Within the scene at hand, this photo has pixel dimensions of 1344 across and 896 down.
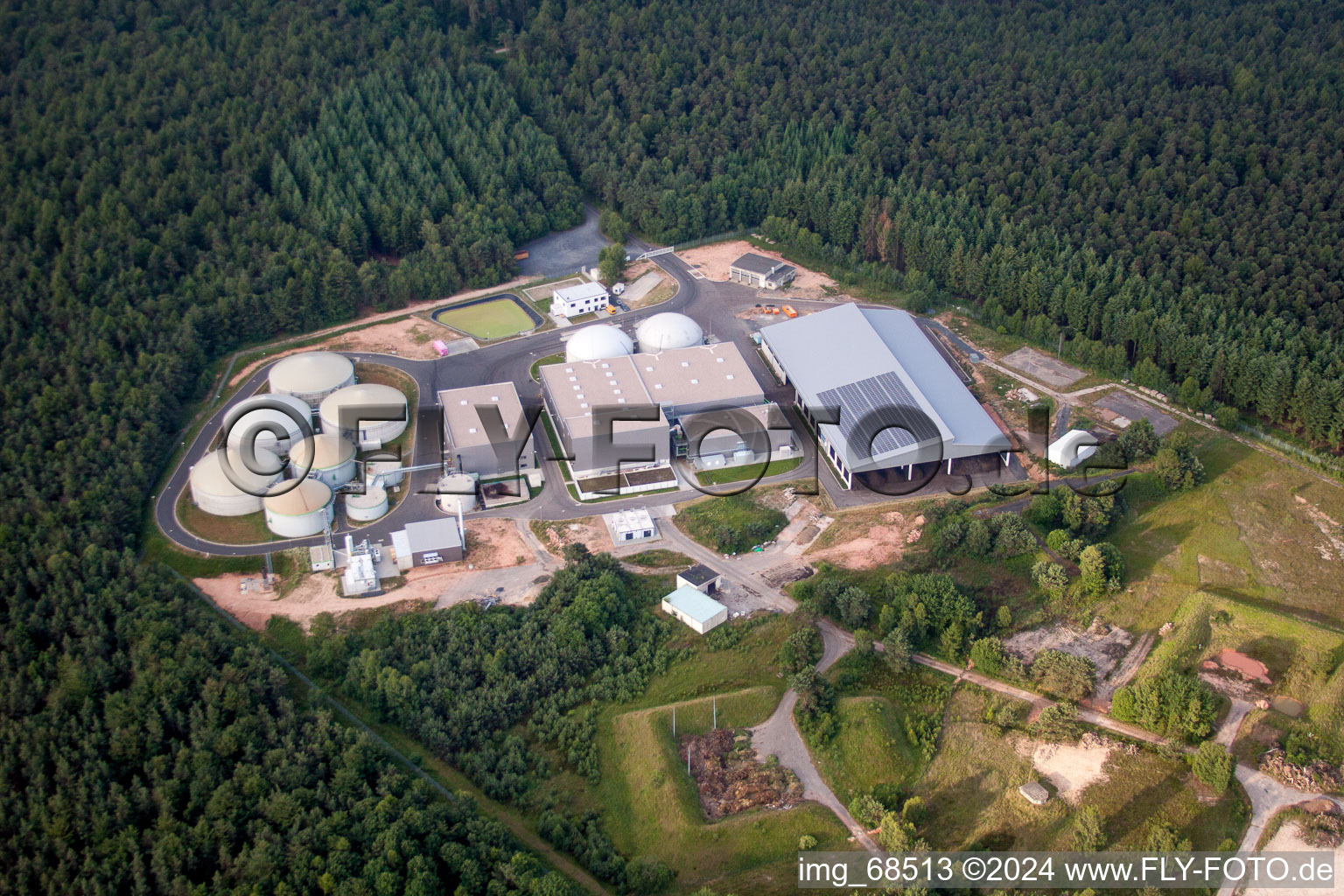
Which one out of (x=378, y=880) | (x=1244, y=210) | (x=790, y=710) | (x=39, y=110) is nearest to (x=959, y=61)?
(x=1244, y=210)

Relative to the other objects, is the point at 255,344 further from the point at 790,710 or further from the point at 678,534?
the point at 790,710

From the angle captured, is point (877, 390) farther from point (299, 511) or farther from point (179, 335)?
point (179, 335)

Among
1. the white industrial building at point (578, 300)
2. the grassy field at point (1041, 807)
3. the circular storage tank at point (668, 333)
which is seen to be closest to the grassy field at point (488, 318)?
the white industrial building at point (578, 300)

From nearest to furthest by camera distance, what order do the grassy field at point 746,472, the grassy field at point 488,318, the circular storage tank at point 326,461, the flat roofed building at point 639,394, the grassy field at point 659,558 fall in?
the grassy field at point 659,558
the circular storage tank at point 326,461
the flat roofed building at point 639,394
the grassy field at point 746,472
the grassy field at point 488,318

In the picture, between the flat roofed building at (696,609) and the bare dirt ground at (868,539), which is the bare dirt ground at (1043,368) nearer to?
the bare dirt ground at (868,539)

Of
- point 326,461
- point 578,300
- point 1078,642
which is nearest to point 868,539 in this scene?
point 1078,642

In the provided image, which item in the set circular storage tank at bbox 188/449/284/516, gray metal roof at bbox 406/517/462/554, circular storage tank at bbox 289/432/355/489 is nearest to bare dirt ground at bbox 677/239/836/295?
circular storage tank at bbox 289/432/355/489
